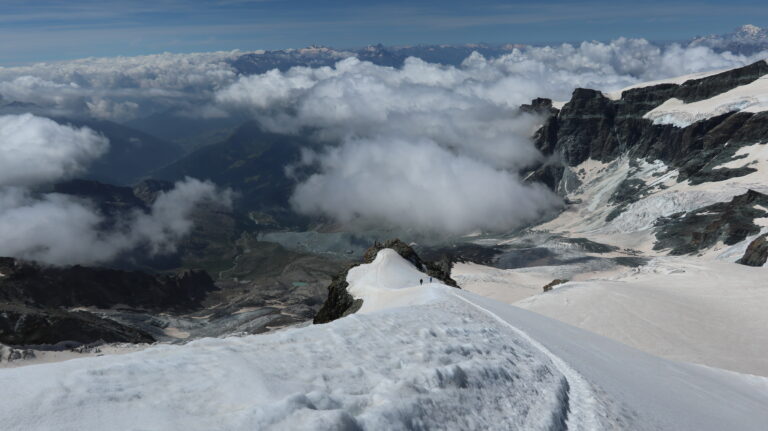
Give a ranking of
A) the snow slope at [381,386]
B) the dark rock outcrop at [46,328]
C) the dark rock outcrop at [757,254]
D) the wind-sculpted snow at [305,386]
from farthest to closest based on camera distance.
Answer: the dark rock outcrop at [46,328] < the dark rock outcrop at [757,254] < the snow slope at [381,386] < the wind-sculpted snow at [305,386]

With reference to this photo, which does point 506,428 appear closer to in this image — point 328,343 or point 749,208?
point 328,343

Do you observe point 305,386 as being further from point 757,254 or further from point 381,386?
point 757,254

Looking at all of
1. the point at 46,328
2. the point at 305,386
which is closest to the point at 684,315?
the point at 305,386

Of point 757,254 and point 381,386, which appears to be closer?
point 381,386

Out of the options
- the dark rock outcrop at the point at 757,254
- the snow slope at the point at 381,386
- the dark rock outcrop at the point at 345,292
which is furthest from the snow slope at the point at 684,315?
the dark rock outcrop at the point at 757,254

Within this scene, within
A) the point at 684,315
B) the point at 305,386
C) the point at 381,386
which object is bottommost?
the point at 684,315

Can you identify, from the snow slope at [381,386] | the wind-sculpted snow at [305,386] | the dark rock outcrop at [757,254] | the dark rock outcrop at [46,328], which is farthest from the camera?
the dark rock outcrop at [46,328]

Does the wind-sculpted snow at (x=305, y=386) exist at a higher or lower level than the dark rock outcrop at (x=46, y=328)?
higher

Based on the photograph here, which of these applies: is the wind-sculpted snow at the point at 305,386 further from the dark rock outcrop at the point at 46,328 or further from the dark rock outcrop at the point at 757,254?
the dark rock outcrop at the point at 46,328
